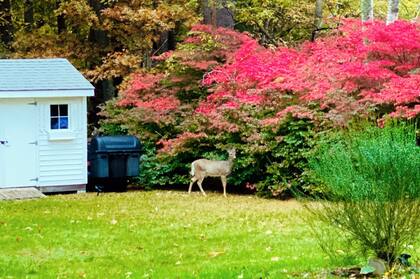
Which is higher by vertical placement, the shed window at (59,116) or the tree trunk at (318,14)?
the tree trunk at (318,14)

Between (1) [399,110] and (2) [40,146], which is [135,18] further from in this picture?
(1) [399,110]

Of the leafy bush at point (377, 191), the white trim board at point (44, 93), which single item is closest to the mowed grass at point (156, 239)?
the leafy bush at point (377, 191)

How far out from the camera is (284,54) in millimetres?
16500

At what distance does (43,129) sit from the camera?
1557cm

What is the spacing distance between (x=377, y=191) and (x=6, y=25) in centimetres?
1981

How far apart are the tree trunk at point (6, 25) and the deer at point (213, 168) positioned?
10.9 m

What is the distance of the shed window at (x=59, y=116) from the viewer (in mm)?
15734

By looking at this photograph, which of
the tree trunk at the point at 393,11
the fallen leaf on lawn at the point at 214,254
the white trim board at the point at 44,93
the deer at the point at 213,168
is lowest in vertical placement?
the deer at the point at 213,168

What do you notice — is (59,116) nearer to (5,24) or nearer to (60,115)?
(60,115)

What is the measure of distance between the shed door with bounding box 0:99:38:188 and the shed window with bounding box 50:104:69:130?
15.2 inches

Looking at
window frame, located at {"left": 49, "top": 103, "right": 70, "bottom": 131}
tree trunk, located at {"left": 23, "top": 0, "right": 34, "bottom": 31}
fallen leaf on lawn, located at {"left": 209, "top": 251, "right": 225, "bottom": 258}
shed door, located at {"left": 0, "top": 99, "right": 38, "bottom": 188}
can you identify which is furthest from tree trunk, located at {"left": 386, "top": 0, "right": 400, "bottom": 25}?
tree trunk, located at {"left": 23, "top": 0, "right": 34, "bottom": 31}

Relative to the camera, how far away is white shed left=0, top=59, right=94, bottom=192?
1525 centimetres

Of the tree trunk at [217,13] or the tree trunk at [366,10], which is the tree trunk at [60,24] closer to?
the tree trunk at [217,13]

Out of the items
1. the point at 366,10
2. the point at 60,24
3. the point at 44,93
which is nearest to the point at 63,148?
the point at 44,93
